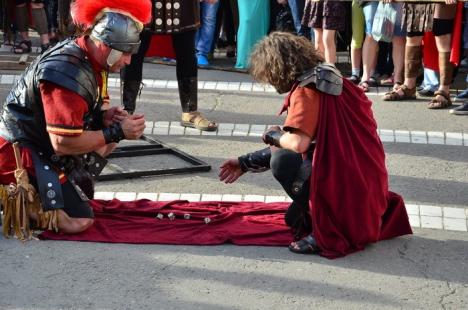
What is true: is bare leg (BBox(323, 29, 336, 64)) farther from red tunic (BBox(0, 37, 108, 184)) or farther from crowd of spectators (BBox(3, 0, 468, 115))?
red tunic (BBox(0, 37, 108, 184))

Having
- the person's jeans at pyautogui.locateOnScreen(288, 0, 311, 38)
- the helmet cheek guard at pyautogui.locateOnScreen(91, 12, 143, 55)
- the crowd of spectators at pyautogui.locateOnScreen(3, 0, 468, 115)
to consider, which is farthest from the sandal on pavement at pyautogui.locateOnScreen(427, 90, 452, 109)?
the helmet cheek guard at pyautogui.locateOnScreen(91, 12, 143, 55)

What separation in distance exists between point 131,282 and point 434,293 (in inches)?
57.5

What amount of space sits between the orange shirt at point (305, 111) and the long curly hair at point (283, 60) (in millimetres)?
105

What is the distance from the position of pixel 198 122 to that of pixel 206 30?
271cm

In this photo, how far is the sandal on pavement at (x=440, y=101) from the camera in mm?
8406

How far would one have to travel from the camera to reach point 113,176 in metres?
6.35

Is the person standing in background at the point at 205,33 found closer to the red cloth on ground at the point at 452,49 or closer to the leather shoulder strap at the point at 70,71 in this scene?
the red cloth on ground at the point at 452,49

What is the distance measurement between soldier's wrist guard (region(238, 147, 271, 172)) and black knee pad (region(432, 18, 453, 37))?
11.8 ft

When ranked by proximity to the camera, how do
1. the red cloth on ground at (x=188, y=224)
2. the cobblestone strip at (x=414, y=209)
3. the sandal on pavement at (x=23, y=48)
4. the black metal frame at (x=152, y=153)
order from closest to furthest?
the red cloth on ground at (x=188, y=224) → the cobblestone strip at (x=414, y=209) → the black metal frame at (x=152, y=153) → the sandal on pavement at (x=23, y=48)

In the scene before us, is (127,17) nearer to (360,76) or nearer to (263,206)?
(263,206)

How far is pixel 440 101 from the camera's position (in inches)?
332

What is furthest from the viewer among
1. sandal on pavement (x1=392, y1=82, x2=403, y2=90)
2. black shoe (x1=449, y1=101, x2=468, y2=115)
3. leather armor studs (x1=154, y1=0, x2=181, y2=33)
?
sandal on pavement (x1=392, y1=82, x2=403, y2=90)

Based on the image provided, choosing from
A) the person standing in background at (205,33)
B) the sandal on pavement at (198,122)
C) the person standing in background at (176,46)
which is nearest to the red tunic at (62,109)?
the person standing in background at (176,46)

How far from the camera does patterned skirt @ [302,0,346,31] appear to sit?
907 cm
